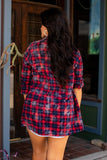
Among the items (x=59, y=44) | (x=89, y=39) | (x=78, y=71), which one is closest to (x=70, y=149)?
(x=89, y=39)

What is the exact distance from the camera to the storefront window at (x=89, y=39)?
4.61m

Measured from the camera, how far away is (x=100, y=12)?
14.4ft

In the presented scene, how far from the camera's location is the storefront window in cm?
461

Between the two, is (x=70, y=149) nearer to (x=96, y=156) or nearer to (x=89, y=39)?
(x=96, y=156)

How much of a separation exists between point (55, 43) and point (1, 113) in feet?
3.62

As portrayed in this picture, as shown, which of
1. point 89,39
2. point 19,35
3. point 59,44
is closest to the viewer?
point 59,44

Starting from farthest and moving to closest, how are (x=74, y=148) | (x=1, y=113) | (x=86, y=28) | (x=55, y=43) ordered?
(x=86, y=28), (x=74, y=148), (x=1, y=113), (x=55, y=43)

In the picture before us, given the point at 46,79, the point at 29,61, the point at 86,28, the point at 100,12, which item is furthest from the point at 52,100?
the point at 86,28

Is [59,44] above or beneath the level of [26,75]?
above

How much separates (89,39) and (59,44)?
9.44 feet

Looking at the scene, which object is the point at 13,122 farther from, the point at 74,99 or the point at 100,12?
the point at 74,99

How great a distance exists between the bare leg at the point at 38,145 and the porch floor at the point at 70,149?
157 centimetres

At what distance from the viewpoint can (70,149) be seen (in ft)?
13.8

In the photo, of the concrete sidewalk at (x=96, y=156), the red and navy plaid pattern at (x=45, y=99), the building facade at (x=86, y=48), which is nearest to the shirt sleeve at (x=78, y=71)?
the red and navy plaid pattern at (x=45, y=99)
